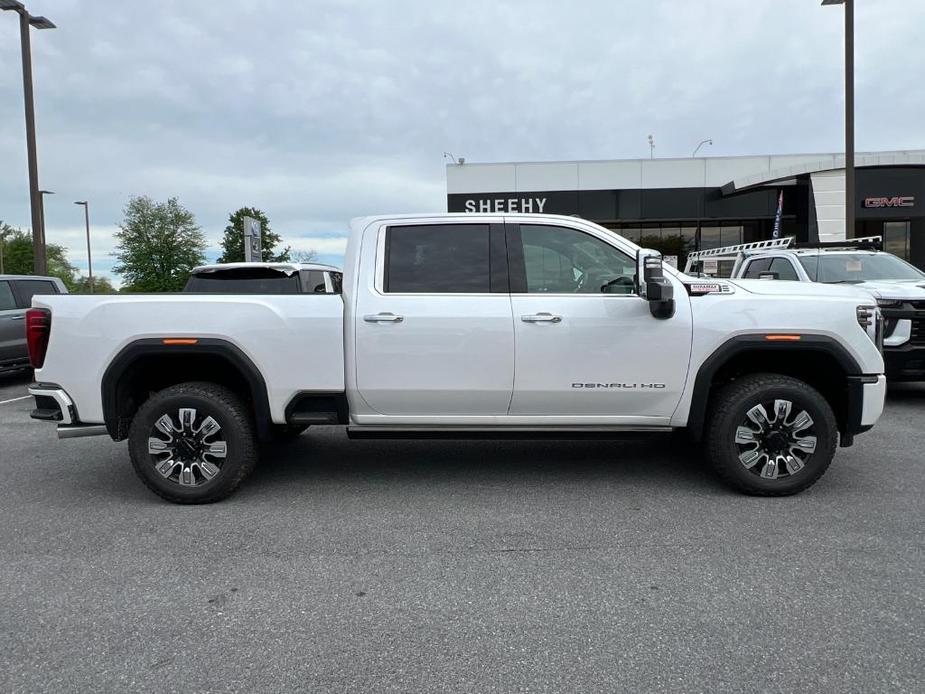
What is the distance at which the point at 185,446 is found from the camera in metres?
4.53

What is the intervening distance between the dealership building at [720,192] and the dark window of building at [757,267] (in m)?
13.5

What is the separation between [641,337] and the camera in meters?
4.48

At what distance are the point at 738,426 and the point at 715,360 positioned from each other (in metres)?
0.48

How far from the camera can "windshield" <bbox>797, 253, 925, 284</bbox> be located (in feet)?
28.1

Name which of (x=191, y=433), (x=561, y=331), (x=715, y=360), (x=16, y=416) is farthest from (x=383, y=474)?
(x=16, y=416)

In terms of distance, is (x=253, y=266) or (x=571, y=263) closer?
(x=571, y=263)

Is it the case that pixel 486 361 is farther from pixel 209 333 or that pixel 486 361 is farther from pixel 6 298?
pixel 6 298

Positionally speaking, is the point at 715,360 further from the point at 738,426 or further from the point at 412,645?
the point at 412,645

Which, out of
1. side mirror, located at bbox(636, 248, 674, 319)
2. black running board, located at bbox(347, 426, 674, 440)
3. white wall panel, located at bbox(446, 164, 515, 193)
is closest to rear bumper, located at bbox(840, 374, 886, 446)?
black running board, located at bbox(347, 426, 674, 440)

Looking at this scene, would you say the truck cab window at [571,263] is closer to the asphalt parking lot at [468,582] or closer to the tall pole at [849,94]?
the asphalt parking lot at [468,582]

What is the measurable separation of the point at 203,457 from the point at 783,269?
26.4 ft

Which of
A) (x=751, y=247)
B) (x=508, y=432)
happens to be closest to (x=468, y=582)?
(x=508, y=432)

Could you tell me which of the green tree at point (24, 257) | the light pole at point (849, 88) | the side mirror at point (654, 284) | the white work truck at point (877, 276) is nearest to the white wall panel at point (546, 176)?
the light pole at point (849, 88)

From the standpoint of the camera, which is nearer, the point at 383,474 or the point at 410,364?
the point at 410,364
